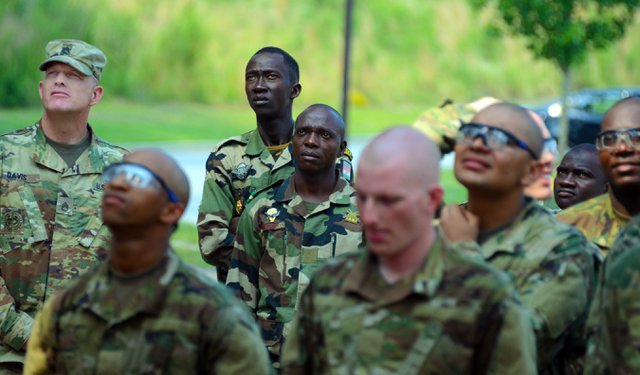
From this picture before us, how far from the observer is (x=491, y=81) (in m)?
42.3

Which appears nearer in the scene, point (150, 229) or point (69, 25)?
point (150, 229)

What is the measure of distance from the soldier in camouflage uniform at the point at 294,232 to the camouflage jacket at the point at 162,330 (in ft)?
7.57

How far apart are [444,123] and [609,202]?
4.46ft

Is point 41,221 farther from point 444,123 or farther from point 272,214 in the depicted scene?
point 444,123

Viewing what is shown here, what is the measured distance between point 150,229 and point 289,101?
12.2 feet

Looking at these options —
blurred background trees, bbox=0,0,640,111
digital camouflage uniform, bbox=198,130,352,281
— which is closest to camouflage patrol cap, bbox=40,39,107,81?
digital camouflage uniform, bbox=198,130,352,281

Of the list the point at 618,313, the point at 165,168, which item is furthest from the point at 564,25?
the point at 165,168

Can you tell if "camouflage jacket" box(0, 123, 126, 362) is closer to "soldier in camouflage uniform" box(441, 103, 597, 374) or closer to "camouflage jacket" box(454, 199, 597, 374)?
"soldier in camouflage uniform" box(441, 103, 597, 374)

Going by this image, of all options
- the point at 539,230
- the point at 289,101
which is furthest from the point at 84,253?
the point at 539,230

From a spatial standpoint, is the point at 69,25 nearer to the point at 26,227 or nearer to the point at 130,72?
the point at 130,72

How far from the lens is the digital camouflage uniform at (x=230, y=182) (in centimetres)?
768

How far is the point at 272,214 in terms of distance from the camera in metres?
6.95

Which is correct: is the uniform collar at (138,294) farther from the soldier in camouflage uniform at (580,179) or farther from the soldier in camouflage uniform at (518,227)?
the soldier in camouflage uniform at (580,179)

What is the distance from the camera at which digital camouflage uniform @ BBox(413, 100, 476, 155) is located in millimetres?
5035
